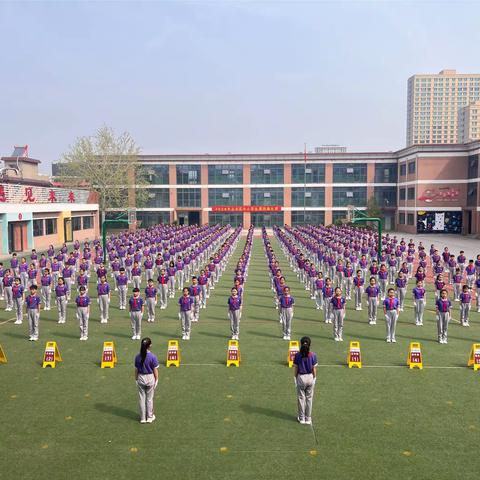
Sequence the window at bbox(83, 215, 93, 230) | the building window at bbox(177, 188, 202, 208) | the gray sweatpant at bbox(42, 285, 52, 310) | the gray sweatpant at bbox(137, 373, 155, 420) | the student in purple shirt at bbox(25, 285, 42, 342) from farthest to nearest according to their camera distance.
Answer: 1. the building window at bbox(177, 188, 202, 208)
2. the window at bbox(83, 215, 93, 230)
3. the gray sweatpant at bbox(42, 285, 52, 310)
4. the student in purple shirt at bbox(25, 285, 42, 342)
5. the gray sweatpant at bbox(137, 373, 155, 420)

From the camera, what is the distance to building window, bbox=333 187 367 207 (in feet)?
238

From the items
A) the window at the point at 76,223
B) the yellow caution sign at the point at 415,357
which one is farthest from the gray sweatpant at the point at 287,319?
the window at the point at 76,223

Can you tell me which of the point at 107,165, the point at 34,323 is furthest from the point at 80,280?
the point at 107,165

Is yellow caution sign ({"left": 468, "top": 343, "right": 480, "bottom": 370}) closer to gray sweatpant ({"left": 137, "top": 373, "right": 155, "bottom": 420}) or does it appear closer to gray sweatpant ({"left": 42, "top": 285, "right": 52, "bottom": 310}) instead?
gray sweatpant ({"left": 137, "top": 373, "right": 155, "bottom": 420})

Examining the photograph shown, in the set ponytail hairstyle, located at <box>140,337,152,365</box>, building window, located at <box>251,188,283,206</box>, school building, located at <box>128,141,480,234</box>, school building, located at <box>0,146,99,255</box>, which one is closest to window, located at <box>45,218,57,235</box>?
school building, located at <box>0,146,99,255</box>

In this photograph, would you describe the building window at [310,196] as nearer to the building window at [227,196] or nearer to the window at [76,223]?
the building window at [227,196]

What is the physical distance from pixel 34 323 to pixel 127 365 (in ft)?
15.1

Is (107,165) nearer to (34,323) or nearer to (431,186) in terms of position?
(431,186)

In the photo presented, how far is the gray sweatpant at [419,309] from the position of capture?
57.6ft

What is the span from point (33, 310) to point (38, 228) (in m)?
32.9

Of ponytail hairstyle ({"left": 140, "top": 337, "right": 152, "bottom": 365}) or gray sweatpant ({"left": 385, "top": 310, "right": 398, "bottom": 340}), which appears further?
gray sweatpant ({"left": 385, "top": 310, "right": 398, "bottom": 340})

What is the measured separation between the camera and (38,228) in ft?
150

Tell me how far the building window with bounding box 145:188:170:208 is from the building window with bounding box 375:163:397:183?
33.6 metres

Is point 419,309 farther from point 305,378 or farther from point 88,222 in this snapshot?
point 88,222
